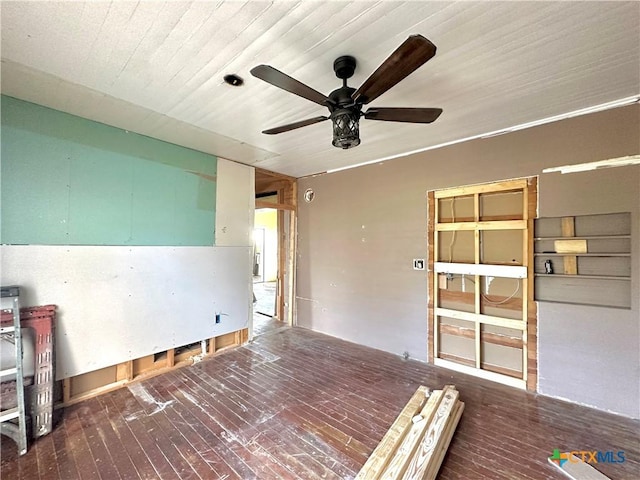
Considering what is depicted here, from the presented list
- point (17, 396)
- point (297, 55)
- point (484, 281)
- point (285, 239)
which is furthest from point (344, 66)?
point (285, 239)

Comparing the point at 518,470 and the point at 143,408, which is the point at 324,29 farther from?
the point at 143,408

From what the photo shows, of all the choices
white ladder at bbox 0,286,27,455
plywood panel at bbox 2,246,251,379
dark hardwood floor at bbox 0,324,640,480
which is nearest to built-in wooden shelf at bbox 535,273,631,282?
dark hardwood floor at bbox 0,324,640,480

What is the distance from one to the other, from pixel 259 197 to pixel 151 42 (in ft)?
Result: 16.7

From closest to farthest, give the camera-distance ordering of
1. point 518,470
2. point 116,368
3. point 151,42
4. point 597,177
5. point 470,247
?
point 151,42 → point 518,470 → point 597,177 → point 116,368 → point 470,247

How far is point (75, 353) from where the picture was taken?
258 cm

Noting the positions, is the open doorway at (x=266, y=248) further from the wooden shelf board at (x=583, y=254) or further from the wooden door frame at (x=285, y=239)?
the wooden shelf board at (x=583, y=254)

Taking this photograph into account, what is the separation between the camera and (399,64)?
1347 millimetres

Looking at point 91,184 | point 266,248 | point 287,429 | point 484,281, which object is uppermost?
point 91,184

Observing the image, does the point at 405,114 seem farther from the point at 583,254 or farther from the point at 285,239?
the point at 285,239

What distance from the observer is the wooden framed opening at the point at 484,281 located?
9.39 feet

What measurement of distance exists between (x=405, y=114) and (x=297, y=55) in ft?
2.73

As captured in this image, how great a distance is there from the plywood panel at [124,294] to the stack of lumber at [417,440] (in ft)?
8.61

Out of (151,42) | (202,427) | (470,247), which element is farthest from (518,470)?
(151,42)

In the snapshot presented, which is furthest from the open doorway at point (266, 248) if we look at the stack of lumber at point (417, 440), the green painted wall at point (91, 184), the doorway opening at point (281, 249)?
the stack of lumber at point (417, 440)
